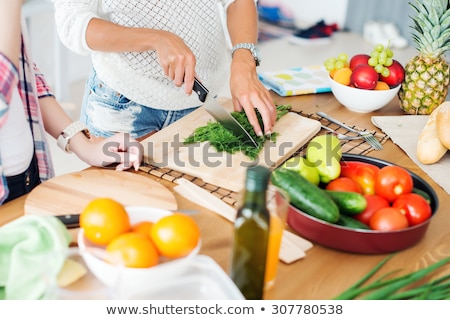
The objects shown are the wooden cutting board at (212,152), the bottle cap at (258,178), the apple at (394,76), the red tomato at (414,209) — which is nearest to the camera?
the bottle cap at (258,178)

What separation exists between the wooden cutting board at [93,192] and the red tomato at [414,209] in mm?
468

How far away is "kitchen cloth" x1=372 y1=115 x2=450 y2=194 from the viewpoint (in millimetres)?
1537

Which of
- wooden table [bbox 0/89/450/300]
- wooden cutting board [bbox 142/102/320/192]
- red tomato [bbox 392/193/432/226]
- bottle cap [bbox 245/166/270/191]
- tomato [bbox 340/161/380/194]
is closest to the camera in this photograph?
bottle cap [bbox 245/166/270/191]

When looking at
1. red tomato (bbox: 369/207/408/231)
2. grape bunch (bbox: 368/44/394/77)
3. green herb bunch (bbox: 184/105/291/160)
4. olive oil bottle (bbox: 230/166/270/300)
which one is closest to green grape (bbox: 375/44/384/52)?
grape bunch (bbox: 368/44/394/77)

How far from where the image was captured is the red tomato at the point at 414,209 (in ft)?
3.95

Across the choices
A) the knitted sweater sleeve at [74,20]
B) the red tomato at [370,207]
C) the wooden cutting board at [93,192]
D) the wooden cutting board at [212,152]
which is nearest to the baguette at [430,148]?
the wooden cutting board at [212,152]

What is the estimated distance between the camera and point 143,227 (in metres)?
1.03

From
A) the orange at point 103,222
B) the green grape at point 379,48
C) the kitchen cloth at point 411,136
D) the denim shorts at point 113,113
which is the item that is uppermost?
the green grape at point 379,48

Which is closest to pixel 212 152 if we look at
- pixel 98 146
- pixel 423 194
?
pixel 98 146

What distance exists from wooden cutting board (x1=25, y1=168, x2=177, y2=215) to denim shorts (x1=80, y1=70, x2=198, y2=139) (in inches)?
18.9

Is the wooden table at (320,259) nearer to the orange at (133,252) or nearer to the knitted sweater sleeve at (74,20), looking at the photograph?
the orange at (133,252)

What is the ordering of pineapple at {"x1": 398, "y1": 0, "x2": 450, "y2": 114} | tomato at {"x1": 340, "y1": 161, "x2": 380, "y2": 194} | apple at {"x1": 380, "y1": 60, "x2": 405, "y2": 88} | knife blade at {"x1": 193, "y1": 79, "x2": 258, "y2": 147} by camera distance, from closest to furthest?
tomato at {"x1": 340, "y1": 161, "x2": 380, "y2": 194}, knife blade at {"x1": 193, "y1": 79, "x2": 258, "y2": 147}, pineapple at {"x1": 398, "y1": 0, "x2": 450, "y2": 114}, apple at {"x1": 380, "y1": 60, "x2": 405, "y2": 88}

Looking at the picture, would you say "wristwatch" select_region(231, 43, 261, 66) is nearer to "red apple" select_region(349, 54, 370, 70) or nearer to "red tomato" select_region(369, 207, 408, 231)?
"red apple" select_region(349, 54, 370, 70)
